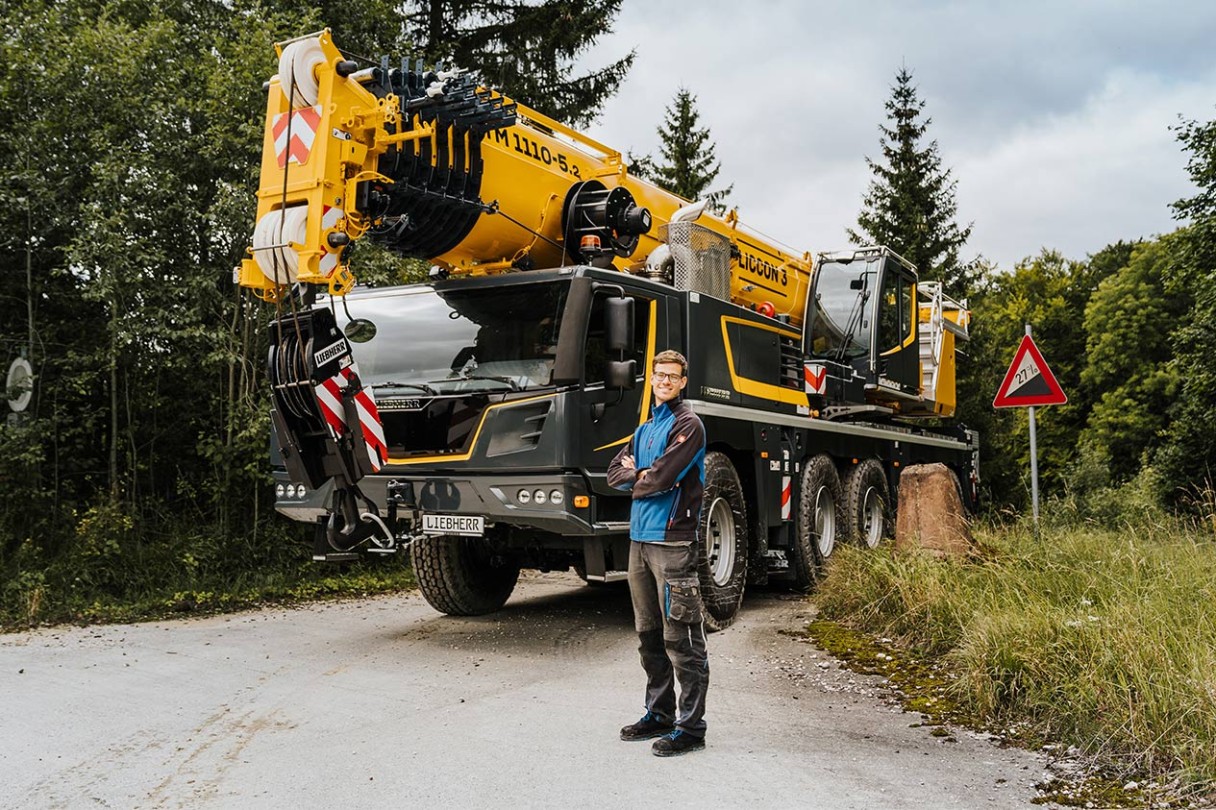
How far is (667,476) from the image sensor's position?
16.3ft

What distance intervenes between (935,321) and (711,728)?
983cm

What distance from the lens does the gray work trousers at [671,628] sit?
495 cm

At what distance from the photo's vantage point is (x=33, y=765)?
4797 mm

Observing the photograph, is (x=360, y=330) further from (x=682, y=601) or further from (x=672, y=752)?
(x=672, y=752)

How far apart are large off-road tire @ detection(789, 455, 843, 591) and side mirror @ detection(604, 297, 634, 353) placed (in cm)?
365

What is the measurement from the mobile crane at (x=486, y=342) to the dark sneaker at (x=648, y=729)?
6.45 ft

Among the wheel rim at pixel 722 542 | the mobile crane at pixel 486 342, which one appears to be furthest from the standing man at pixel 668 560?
the wheel rim at pixel 722 542

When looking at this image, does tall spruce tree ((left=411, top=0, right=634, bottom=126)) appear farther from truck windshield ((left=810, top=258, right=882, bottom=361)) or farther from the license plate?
the license plate

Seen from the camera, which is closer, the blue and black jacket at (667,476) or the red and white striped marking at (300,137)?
the blue and black jacket at (667,476)

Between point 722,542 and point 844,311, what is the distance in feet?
14.5

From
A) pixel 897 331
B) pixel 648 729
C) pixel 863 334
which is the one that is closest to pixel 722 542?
pixel 648 729

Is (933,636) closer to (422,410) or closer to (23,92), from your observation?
(422,410)

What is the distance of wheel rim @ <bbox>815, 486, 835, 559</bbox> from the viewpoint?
1078 cm

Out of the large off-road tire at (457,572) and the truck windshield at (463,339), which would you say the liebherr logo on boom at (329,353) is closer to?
the truck windshield at (463,339)
